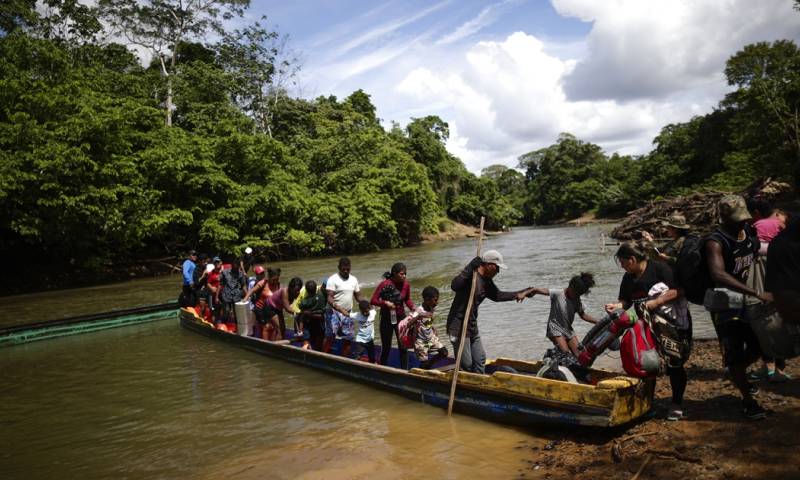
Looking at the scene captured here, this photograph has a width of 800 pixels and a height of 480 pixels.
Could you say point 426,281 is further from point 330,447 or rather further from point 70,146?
point 70,146

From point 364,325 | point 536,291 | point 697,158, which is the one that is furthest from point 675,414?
point 697,158

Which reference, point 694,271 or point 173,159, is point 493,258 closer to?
point 694,271

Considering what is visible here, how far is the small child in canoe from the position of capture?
253 inches

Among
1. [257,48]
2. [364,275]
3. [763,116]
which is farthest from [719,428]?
[257,48]

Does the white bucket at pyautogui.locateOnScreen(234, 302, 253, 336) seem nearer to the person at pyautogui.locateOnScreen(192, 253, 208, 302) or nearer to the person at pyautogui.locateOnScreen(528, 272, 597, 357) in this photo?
the person at pyautogui.locateOnScreen(192, 253, 208, 302)

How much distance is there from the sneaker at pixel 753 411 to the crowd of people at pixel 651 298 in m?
0.01

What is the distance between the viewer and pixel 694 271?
14.2ft

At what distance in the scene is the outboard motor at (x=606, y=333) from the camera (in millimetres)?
4590

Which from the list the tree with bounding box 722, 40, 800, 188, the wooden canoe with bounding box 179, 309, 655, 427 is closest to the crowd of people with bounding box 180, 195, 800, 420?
the wooden canoe with bounding box 179, 309, 655, 427

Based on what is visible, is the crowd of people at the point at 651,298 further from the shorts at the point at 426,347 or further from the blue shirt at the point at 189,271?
the blue shirt at the point at 189,271

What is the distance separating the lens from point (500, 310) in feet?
41.9

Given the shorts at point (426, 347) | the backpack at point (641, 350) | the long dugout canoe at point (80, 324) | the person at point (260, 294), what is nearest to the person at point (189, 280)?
the long dugout canoe at point (80, 324)

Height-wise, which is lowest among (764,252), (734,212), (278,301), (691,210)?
(278,301)

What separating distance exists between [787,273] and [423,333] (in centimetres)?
403
